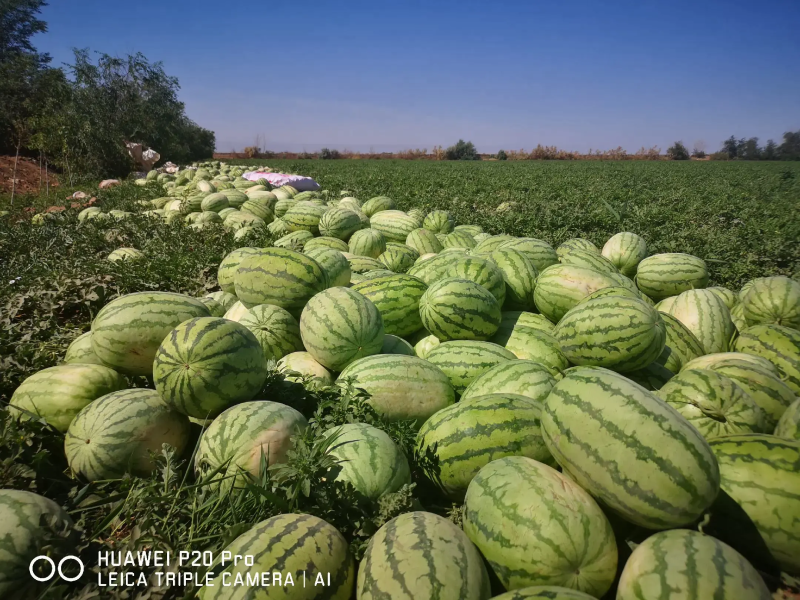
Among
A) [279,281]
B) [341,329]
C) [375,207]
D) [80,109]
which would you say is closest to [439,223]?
[375,207]

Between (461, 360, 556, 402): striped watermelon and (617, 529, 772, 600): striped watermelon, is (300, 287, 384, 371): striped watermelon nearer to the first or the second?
(461, 360, 556, 402): striped watermelon

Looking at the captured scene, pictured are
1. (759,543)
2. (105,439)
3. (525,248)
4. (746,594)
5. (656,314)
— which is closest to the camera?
(746,594)

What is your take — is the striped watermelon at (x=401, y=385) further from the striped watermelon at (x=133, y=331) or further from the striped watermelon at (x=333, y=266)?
the striped watermelon at (x=333, y=266)

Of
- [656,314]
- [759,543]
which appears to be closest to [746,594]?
[759,543]

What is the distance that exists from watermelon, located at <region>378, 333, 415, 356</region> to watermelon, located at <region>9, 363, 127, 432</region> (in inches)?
64.7

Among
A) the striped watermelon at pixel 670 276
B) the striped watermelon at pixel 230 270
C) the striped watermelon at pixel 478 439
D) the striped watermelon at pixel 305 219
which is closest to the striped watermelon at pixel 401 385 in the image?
the striped watermelon at pixel 478 439

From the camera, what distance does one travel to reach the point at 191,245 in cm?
591

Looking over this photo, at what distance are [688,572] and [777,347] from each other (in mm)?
2427

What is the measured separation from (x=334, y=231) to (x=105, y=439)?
4.19 m

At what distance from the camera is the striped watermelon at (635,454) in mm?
1569

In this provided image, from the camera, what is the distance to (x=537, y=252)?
4.31m

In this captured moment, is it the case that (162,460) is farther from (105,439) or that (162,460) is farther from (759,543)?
(759,543)

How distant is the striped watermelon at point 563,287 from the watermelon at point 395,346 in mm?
1144

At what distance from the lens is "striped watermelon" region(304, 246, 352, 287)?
3920mm
